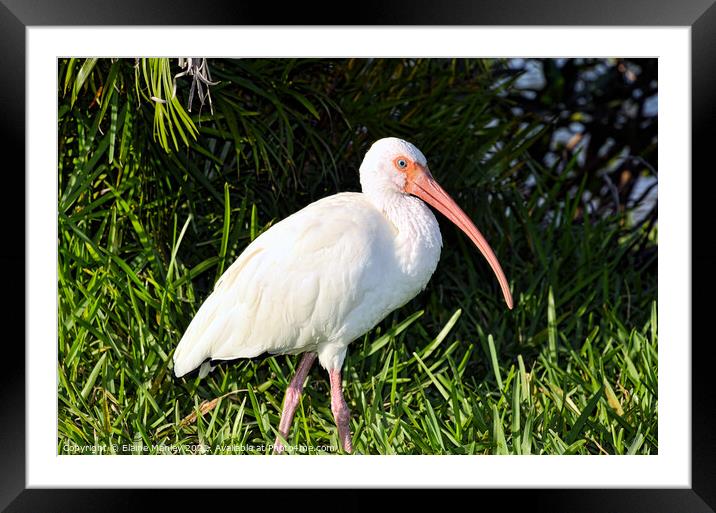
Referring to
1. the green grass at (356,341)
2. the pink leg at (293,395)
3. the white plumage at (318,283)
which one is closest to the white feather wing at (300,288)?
the white plumage at (318,283)

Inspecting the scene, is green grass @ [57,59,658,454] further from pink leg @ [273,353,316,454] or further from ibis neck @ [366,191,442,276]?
ibis neck @ [366,191,442,276]

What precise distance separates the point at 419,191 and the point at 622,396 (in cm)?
140

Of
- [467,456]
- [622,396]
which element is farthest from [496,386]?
[467,456]

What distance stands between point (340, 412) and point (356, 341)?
864 mm

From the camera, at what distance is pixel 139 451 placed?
4.09m

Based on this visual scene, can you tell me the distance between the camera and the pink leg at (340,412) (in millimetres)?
4160

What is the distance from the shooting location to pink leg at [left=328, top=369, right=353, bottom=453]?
416 centimetres

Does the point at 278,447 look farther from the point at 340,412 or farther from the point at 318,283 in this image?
the point at 318,283

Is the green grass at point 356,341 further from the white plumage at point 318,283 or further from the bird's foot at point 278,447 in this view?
the white plumage at point 318,283

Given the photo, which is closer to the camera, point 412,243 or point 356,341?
point 412,243
